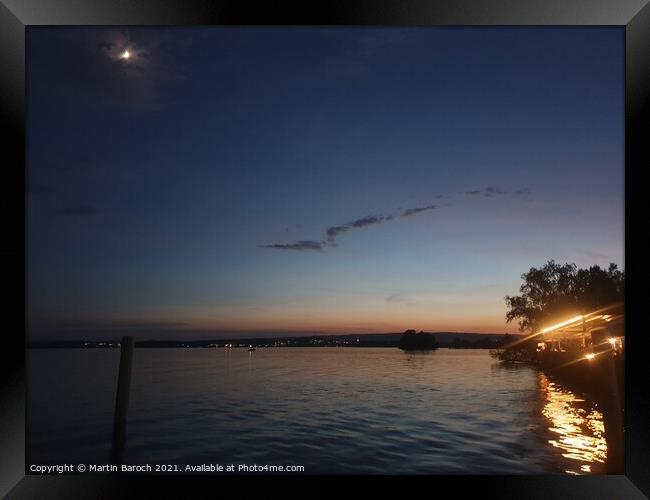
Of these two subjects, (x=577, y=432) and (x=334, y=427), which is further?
(x=334, y=427)

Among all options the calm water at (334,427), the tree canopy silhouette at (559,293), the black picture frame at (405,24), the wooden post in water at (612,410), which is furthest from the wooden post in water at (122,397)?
the tree canopy silhouette at (559,293)

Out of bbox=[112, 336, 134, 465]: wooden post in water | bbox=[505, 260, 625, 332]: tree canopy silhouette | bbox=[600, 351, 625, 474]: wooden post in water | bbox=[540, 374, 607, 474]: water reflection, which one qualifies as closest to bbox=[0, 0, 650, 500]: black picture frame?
bbox=[600, 351, 625, 474]: wooden post in water

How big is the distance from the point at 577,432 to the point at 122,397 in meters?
8.82

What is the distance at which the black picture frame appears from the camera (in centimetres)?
417

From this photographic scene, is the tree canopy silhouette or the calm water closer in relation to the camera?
the calm water

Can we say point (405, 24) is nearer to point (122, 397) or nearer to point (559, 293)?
point (122, 397)

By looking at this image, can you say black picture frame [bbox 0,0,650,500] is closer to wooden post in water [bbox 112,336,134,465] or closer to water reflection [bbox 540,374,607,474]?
wooden post in water [bbox 112,336,134,465]

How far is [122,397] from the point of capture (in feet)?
25.1

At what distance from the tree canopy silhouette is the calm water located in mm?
5491

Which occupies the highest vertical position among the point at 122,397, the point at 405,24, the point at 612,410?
the point at 405,24

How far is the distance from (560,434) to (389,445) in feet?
12.0

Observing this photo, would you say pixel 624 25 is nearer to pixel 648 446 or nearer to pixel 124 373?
pixel 648 446

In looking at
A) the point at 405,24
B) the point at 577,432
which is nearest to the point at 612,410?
the point at 405,24

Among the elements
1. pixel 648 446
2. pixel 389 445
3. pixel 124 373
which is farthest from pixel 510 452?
pixel 124 373
